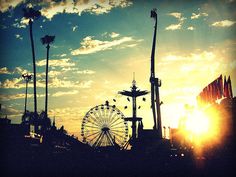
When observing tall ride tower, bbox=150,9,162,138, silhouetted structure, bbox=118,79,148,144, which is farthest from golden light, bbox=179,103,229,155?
silhouetted structure, bbox=118,79,148,144

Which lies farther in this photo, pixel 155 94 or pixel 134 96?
pixel 134 96

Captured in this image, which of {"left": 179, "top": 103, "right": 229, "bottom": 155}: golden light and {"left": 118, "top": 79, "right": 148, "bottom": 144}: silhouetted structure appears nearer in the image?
{"left": 179, "top": 103, "right": 229, "bottom": 155}: golden light

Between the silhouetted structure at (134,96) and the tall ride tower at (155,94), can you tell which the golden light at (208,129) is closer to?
the tall ride tower at (155,94)

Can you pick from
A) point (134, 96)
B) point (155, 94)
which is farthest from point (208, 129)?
point (134, 96)

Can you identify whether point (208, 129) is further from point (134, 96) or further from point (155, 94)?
point (134, 96)

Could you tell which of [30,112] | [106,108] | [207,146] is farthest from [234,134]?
[30,112]

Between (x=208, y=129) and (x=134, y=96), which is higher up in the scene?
(x=134, y=96)

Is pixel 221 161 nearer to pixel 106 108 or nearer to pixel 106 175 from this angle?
pixel 106 175

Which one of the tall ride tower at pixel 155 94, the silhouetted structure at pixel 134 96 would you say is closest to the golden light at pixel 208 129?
the tall ride tower at pixel 155 94

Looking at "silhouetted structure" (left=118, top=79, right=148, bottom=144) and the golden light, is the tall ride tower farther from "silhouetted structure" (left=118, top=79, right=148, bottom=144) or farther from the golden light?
"silhouetted structure" (left=118, top=79, right=148, bottom=144)

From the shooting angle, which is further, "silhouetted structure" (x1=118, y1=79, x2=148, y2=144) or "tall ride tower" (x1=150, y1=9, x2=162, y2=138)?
"silhouetted structure" (x1=118, y1=79, x2=148, y2=144)

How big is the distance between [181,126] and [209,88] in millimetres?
21608

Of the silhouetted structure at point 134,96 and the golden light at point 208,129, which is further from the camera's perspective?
the silhouetted structure at point 134,96

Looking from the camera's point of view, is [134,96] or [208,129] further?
[134,96]
